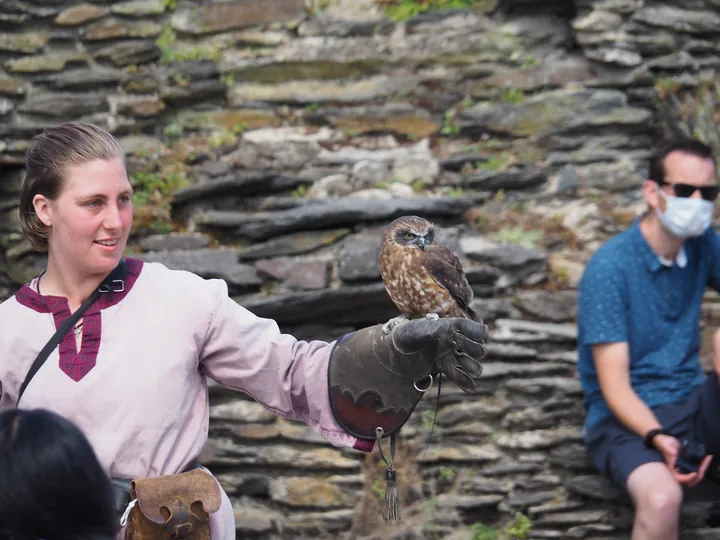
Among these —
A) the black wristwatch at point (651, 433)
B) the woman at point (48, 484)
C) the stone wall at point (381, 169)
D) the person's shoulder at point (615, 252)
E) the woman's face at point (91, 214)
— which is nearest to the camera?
the woman at point (48, 484)

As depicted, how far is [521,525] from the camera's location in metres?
4.25

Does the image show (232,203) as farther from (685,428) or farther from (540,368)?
(685,428)

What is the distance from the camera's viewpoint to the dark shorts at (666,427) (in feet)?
11.7

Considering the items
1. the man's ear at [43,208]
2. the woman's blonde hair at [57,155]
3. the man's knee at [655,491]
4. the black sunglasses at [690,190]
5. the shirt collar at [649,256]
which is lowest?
the man's knee at [655,491]

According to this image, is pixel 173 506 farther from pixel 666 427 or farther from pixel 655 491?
pixel 666 427

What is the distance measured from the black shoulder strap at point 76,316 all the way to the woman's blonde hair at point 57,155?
0.23 metres

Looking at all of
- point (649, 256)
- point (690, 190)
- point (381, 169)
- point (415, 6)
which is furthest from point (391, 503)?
point (415, 6)

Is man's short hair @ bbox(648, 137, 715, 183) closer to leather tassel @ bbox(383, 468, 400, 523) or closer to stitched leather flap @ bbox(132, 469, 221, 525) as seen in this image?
leather tassel @ bbox(383, 468, 400, 523)

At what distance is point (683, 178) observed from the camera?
152 inches

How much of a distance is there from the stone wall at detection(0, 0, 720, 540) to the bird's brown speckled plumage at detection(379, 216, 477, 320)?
1.16m

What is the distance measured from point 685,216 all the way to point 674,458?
100cm

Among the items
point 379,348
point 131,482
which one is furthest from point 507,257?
point 131,482

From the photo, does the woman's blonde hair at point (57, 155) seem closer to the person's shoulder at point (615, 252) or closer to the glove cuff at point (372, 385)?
the glove cuff at point (372, 385)

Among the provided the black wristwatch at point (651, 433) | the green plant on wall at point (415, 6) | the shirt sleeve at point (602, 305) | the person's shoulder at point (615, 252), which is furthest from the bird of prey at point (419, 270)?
the green plant on wall at point (415, 6)
